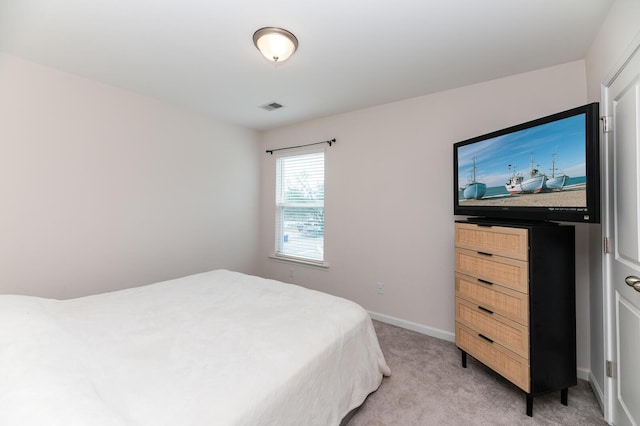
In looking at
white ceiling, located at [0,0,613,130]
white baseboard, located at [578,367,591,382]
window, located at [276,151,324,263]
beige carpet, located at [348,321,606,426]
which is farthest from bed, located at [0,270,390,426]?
white ceiling, located at [0,0,613,130]

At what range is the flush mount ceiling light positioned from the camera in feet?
5.88

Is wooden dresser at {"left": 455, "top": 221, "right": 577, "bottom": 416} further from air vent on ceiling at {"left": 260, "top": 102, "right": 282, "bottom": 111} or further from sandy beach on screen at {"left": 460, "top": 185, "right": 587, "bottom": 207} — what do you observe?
air vent on ceiling at {"left": 260, "top": 102, "right": 282, "bottom": 111}

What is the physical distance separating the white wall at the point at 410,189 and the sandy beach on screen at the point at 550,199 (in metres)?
0.62

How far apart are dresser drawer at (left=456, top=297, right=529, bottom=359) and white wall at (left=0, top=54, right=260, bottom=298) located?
2.88 metres

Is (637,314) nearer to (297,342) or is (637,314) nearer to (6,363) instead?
(297,342)

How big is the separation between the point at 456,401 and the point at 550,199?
56.8 inches

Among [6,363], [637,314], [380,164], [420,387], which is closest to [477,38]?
[380,164]

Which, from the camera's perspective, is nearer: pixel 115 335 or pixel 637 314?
pixel 637 314

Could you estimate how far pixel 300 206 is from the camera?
152 inches

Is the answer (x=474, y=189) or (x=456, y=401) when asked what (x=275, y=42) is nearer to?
(x=474, y=189)

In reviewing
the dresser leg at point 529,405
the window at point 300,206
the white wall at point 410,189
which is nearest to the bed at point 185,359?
the dresser leg at point 529,405

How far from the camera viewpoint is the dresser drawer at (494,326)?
1732mm

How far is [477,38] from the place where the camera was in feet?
6.19

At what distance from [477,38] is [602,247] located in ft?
5.13
